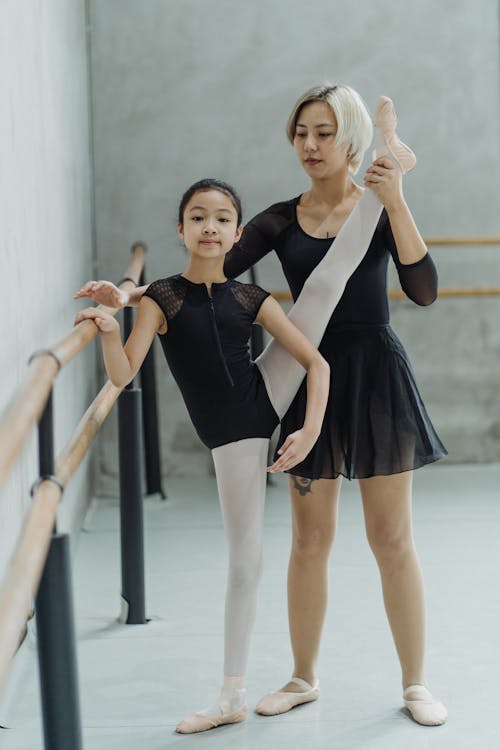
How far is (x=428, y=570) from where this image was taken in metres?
3.39

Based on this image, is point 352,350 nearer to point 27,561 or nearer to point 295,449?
point 295,449

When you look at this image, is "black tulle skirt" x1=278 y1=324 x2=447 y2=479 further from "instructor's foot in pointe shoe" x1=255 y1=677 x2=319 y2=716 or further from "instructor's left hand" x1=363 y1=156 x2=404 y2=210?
"instructor's foot in pointe shoe" x1=255 y1=677 x2=319 y2=716

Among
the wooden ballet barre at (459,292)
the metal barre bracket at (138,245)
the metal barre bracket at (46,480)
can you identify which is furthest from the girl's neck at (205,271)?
the wooden ballet barre at (459,292)

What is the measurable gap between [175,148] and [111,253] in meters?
0.54

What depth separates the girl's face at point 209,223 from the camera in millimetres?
2068

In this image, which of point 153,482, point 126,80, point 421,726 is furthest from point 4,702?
point 126,80

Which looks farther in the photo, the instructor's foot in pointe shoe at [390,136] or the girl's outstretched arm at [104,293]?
the instructor's foot in pointe shoe at [390,136]

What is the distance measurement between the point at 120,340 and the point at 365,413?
1.81ft

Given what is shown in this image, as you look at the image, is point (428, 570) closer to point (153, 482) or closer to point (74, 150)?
point (153, 482)

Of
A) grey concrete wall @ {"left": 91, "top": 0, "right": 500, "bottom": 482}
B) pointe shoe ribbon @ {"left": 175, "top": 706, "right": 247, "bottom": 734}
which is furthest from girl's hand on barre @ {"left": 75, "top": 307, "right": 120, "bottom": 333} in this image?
grey concrete wall @ {"left": 91, "top": 0, "right": 500, "bottom": 482}

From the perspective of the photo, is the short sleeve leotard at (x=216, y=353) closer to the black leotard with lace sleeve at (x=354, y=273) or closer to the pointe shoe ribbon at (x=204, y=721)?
the black leotard with lace sleeve at (x=354, y=273)

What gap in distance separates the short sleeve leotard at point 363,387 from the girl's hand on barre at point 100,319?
42 cm

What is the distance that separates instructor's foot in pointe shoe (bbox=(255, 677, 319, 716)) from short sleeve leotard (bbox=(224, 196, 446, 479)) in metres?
0.50

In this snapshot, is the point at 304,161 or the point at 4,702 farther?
the point at 4,702
